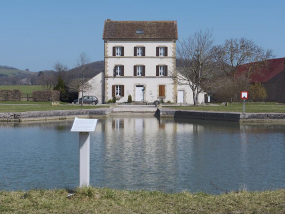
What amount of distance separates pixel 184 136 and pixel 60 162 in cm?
923

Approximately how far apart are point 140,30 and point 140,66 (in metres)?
4.15

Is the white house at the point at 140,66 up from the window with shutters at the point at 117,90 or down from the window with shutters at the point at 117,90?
up

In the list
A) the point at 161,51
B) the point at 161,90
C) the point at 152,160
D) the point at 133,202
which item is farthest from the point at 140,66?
the point at 133,202

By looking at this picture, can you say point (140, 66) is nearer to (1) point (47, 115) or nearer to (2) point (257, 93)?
(2) point (257, 93)

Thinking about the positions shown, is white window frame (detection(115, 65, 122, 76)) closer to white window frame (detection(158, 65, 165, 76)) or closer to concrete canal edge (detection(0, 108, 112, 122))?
white window frame (detection(158, 65, 165, 76))

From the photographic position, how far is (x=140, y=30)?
172ft

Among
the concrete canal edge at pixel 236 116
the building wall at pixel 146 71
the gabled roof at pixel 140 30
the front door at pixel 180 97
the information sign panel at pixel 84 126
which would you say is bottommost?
the concrete canal edge at pixel 236 116

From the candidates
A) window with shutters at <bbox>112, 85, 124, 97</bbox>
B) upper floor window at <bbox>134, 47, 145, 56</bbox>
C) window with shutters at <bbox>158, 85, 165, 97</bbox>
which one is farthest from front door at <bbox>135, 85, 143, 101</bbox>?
upper floor window at <bbox>134, 47, 145, 56</bbox>

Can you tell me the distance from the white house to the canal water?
28.6m

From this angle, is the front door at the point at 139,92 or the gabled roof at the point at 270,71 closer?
the front door at the point at 139,92

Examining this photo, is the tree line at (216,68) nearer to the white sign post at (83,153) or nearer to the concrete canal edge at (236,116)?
the concrete canal edge at (236,116)

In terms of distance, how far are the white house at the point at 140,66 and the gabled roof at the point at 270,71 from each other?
19338mm

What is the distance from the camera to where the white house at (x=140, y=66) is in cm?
5188

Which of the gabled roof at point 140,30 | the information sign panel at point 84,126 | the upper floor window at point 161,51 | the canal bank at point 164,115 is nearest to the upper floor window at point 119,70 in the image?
the gabled roof at point 140,30
